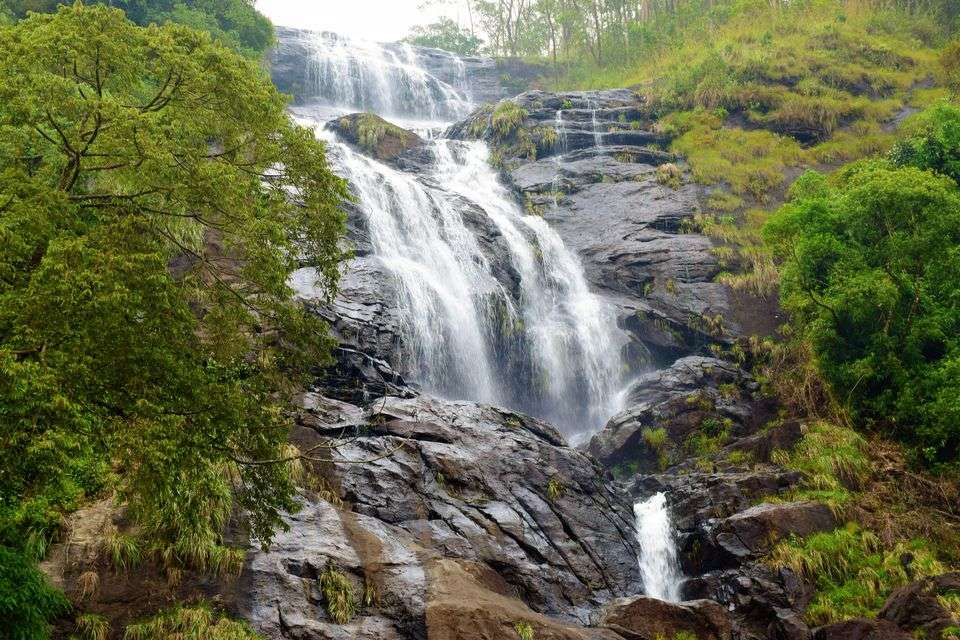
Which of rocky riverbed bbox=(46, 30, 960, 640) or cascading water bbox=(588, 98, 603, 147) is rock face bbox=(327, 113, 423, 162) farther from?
rocky riverbed bbox=(46, 30, 960, 640)

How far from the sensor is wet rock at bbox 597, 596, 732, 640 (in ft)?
36.4

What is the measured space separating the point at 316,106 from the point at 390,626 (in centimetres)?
3572

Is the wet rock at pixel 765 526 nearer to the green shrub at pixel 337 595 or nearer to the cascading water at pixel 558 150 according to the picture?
the green shrub at pixel 337 595

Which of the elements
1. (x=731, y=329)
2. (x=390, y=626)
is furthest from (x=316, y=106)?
(x=390, y=626)

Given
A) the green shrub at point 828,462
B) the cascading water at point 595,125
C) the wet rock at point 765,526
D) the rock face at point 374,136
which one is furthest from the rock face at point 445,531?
the cascading water at point 595,125

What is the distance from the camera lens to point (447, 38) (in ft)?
193

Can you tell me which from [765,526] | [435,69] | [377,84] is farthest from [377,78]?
[765,526]

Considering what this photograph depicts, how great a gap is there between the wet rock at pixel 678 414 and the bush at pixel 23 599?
13020 millimetres

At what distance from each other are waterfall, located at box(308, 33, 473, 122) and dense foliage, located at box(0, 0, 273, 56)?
9.32m

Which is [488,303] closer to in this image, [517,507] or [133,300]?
[517,507]

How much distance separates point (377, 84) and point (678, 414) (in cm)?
3143

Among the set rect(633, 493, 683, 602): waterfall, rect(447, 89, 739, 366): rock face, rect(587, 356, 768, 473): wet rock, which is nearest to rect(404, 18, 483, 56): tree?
rect(447, 89, 739, 366): rock face

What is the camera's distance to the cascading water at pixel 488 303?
1964 centimetres

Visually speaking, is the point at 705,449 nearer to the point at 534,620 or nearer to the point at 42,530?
the point at 534,620
